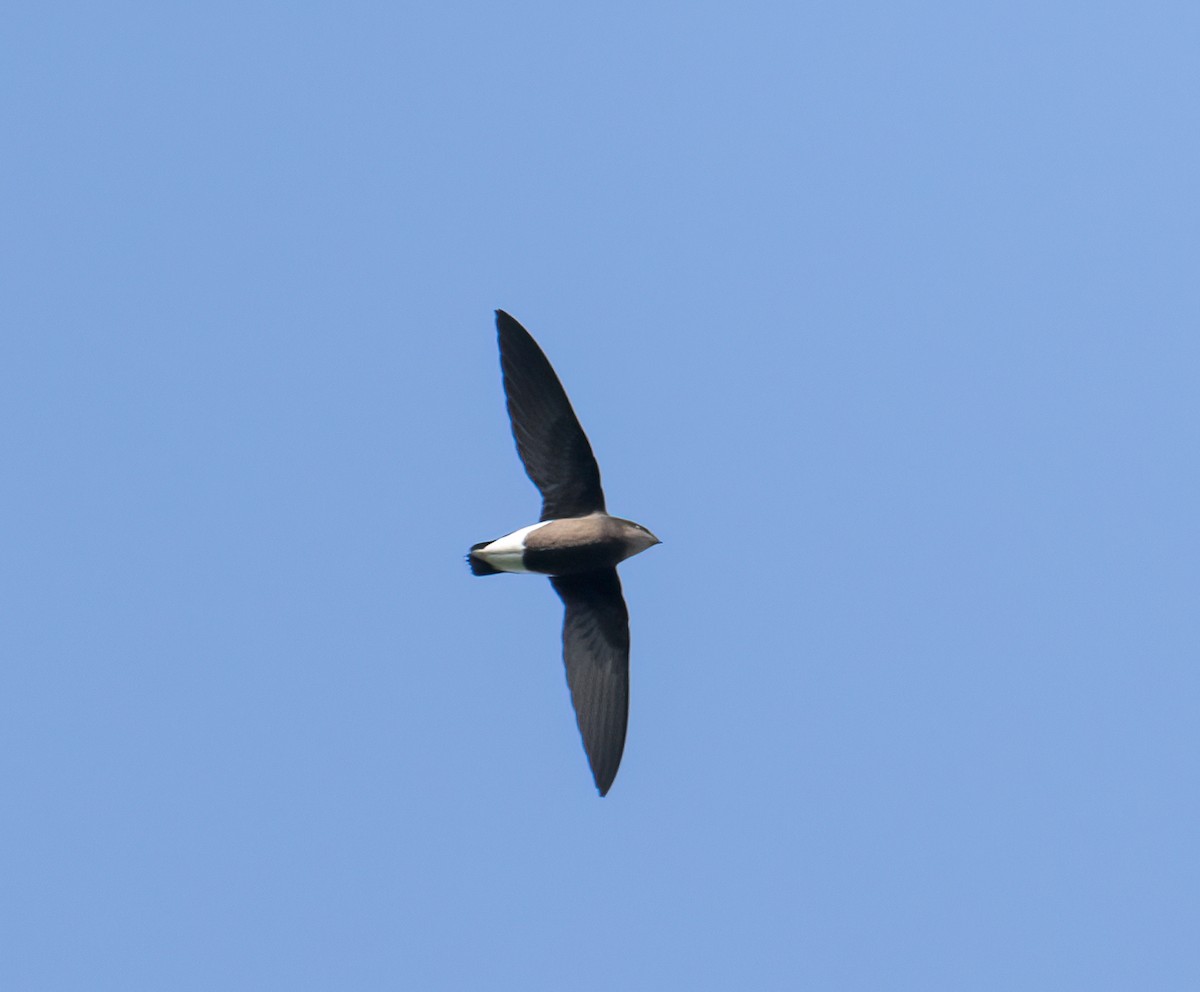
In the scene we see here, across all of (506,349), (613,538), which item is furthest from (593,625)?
(506,349)

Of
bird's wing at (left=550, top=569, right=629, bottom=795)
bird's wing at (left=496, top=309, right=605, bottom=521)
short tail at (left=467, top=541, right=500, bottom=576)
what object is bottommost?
bird's wing at (left=550, top=569, right=629, bottom=795)

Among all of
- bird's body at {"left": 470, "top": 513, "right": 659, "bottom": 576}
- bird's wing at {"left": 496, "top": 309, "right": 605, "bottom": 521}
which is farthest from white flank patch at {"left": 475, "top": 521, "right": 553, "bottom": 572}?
bird's wing at {"left": 496, "top": 309, "right": 605, "bottom": 521}

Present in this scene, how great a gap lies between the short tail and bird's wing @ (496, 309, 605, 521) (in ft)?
1.75

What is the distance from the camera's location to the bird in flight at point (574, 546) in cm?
1250

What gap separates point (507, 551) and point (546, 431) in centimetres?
89

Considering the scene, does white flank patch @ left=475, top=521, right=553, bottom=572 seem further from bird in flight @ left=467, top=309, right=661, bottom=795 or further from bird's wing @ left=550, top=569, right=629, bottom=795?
bird's wing @ left=550, top=569, right=629, bottom=795

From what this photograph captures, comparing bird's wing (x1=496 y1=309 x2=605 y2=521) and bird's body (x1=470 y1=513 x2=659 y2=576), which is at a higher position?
bird's wing (x1=496 y1=309 x2=605 y2=521)

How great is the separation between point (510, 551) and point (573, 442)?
879mm

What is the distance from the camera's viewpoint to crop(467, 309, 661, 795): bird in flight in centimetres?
1250

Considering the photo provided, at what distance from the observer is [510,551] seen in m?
12.4

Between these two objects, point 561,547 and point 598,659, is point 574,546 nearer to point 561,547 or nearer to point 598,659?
point 561,547

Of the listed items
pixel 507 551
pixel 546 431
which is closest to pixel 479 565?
pixel 507 551

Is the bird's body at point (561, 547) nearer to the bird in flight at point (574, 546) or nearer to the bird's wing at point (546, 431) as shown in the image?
the bird in flight at point (574, 546)

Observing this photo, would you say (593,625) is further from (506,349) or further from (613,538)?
(506,349)
